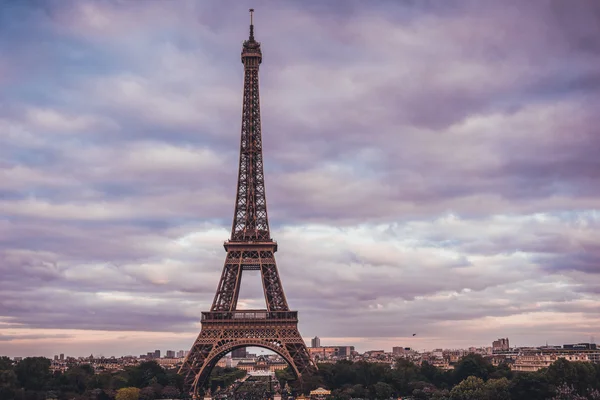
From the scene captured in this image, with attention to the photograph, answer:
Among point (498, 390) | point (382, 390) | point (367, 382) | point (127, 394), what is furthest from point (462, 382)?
point (127, 394)

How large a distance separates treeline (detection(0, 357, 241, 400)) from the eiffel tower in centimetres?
679

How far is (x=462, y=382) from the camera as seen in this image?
→ 104062mm

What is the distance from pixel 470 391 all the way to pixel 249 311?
33869 millimetres

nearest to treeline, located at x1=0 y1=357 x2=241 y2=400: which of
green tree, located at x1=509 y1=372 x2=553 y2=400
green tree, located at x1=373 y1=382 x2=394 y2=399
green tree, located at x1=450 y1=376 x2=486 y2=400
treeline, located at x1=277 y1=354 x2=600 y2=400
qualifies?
treeline, located at x1=277 y1=354 x2=600 y2=400

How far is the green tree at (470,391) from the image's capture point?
96000 millimetres

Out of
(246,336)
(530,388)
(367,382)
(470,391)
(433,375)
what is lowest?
(470,391)

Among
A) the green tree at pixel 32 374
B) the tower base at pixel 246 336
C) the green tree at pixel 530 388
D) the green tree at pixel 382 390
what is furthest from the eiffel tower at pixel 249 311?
the green tree at pixel 530 388

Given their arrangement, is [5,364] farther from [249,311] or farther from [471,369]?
[471,369]

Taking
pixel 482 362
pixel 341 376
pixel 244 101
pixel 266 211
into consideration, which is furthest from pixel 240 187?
pixel 482 362

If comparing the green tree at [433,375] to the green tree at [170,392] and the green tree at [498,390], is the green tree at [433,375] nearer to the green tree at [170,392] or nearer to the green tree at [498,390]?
the green tree at [498,390]

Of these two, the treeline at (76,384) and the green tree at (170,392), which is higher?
the treeline at (76,384)

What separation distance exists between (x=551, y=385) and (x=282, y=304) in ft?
129

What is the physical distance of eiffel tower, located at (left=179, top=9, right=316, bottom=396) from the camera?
110 meters

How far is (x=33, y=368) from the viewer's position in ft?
353
